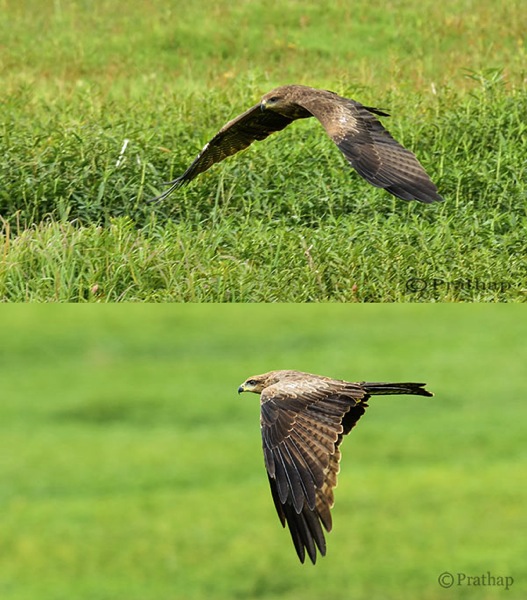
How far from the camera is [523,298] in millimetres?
8492

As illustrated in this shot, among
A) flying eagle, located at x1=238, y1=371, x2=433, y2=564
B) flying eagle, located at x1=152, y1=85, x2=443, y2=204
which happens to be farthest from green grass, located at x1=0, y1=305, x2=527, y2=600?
flying eagle, located at x1=238, y1=371, x2=433, y2=564

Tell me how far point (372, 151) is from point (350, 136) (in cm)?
16

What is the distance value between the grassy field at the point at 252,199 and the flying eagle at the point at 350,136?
732 mm

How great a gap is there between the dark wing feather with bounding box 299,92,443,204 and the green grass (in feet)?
16.5

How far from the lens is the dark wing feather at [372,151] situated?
6.57 metres

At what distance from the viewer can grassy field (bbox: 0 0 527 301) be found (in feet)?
27.3

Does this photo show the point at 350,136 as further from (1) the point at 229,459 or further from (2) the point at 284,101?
(1) the point at 229,459

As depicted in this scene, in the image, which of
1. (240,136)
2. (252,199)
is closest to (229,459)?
(252,199)

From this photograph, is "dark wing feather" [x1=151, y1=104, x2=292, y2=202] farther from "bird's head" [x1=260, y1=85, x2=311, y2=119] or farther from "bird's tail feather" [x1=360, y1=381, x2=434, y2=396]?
"bird's tail feather" [x1=360, y1=381, x2=434, y2=396]

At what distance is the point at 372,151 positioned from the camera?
22.3 ft

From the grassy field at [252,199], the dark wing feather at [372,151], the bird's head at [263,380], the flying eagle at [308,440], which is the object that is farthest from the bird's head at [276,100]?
the flying eagle at [308,440]

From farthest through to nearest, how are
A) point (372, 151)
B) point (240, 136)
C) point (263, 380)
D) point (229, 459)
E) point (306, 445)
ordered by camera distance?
point (229, 459)
point (240, 136)
point (372, 151)
point (263, 380)
point (306, 445)

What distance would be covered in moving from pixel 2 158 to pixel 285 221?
1.85 m

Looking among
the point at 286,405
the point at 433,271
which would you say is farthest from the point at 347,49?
the point at 286,405
